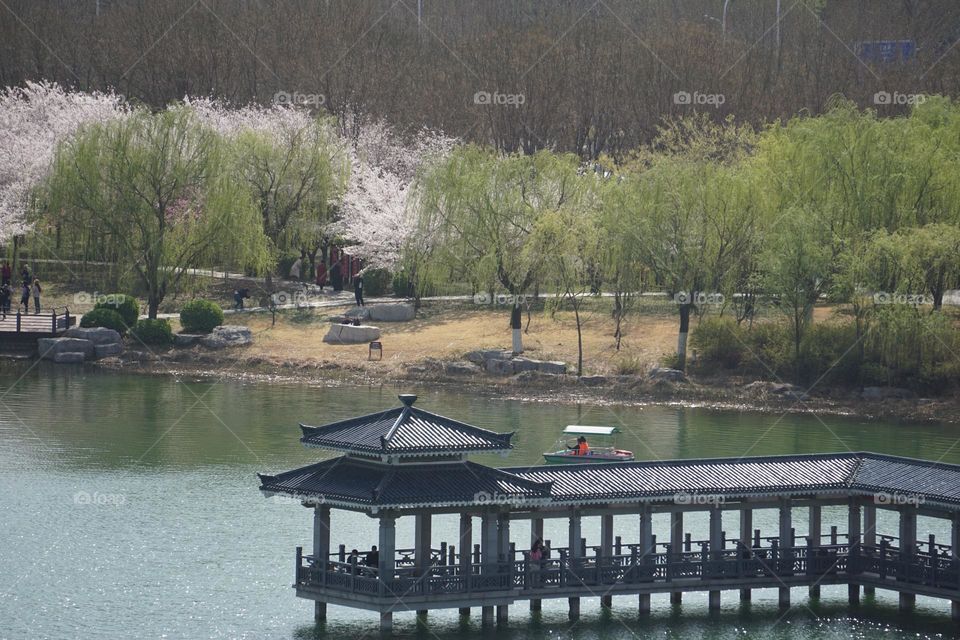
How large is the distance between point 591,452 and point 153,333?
29.6m

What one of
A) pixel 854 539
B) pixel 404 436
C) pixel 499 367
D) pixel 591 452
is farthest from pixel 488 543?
pixel 499 367

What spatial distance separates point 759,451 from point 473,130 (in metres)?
52.7

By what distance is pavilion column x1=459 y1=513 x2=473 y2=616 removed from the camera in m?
38.5

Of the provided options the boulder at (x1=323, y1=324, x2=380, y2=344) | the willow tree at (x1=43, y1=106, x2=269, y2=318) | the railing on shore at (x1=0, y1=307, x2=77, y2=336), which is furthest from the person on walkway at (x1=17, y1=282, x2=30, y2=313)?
the boulder at (x1=323, y1=324, x2=380, y2=344)

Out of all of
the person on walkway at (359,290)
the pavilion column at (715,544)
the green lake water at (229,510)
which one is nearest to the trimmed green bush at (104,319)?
the green lake water at (229,510)

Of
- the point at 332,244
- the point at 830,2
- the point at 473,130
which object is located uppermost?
the point at 830,2

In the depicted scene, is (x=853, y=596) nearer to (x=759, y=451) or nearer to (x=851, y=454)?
(x=851, y=454)

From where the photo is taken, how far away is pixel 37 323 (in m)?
80.9

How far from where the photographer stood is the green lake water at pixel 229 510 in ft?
130

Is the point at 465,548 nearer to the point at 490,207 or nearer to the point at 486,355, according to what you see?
the point at 486,355

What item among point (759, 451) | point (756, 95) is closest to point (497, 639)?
point (759, 451)

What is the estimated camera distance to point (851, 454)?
43969 mm

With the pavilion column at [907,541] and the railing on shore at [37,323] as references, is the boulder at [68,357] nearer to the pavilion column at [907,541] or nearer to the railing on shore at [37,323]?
the railing on shore at [37,323]

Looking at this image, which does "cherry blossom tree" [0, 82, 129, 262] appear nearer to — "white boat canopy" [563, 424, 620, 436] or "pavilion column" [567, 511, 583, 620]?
"white boat canopy" [563, 424, 620, 436]
